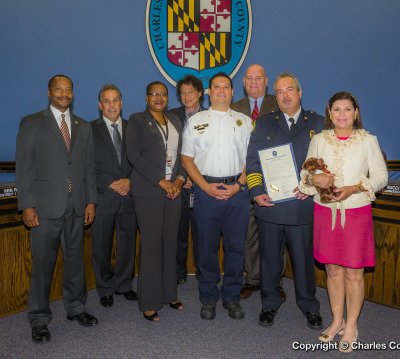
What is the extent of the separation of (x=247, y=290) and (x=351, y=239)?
1298 mm

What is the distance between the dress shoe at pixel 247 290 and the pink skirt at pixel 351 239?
43.7 inches

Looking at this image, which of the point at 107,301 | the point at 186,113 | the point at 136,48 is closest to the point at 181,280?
the point at 107,301

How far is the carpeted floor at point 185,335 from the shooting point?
270cm

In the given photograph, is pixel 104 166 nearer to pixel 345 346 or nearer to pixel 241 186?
pixel 241 186

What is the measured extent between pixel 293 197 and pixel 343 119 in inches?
23.4

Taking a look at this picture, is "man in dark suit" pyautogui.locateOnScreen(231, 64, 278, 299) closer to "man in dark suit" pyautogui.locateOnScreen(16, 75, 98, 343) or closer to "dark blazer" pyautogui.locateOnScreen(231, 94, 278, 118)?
"dark blazer" pyautogui.locateOnScreen(231, 94, 278, 118)

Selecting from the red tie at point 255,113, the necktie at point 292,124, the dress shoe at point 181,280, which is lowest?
the dress shoe at point 181,280

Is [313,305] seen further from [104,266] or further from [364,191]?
[104,266]

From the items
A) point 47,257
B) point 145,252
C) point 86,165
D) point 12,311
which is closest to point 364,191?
point 145,252

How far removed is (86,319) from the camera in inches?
123

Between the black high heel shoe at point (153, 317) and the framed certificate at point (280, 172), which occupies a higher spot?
the framed certificate at point (280, 172)

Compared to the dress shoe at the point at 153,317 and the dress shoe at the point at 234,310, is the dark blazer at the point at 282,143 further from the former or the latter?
the dress shoe at the point at 153,317

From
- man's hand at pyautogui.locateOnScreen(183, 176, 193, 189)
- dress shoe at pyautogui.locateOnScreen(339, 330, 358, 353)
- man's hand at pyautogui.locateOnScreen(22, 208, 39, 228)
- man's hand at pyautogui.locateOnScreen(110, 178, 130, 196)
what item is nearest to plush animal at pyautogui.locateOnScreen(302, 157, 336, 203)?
dress shoe at pyautogui.locateOnScreen(339, 330, 358, 353)

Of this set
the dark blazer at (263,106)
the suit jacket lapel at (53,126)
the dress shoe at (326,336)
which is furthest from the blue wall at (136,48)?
the dress shoe at (326,336)
